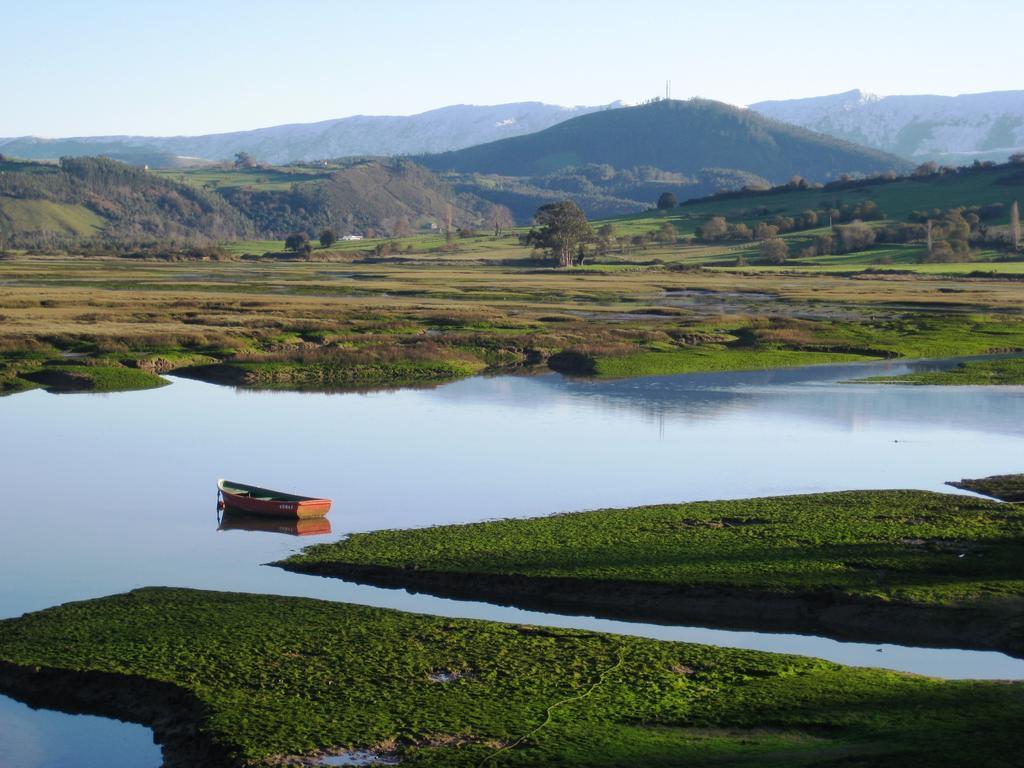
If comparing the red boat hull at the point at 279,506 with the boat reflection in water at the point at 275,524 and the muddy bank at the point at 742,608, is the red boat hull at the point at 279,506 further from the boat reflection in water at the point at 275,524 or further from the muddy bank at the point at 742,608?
the muddy bank at the point at 742,608

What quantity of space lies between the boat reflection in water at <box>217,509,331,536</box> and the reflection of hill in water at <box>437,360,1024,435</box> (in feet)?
66.4

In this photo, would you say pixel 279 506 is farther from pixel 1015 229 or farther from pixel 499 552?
pixel 1015 229

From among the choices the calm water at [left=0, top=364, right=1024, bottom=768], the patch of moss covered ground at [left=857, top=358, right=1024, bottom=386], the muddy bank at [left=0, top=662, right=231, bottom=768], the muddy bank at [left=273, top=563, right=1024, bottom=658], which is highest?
the muddy bank at [left=0, top=662, right=231, bottom=768]

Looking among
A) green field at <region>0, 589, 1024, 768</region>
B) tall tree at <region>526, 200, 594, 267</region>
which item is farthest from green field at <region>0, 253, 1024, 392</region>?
tall tree at <region>526, 200, 594, 267</region>

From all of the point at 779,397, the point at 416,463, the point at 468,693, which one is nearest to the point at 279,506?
the point at 416,463

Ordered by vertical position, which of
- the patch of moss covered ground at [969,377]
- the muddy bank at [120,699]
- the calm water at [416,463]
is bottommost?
the patch of moss covered ground at [969,377]

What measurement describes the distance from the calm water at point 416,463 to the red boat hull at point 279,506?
67cm

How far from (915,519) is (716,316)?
5966 centimetres

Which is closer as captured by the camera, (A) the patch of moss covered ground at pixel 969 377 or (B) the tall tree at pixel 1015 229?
(A) the patch of moss covered ground at pixel 969 377

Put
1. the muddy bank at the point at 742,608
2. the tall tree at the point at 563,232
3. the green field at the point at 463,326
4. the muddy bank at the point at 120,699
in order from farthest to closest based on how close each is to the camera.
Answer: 1. the tall tree at the point at 563,232
2. the green field at the point at 463,326
3. the muddy bank at the point at 742,608
4. the muddy bank at the point at 120,699

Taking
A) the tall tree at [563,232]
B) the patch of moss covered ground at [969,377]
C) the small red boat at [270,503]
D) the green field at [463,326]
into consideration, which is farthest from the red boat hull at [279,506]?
the tall tree at [563,232]

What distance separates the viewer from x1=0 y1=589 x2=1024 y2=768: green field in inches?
652

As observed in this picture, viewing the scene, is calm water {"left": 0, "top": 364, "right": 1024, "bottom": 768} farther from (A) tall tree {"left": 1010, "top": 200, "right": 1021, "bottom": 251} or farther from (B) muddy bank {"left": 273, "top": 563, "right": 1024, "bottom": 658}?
(A) tall tree {"left": 1010, "top": 200, "right": 1021, "bottom": 251}

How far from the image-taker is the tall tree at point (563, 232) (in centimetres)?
17150
